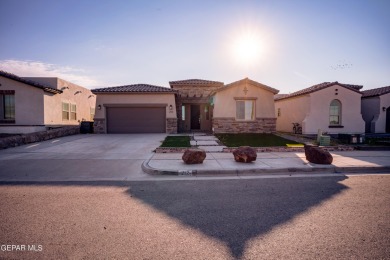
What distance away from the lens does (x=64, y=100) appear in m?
19.5

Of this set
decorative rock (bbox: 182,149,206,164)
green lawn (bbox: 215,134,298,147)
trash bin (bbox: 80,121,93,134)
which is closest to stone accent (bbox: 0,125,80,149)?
A: trash bin (bbox: 80,121,93,134)

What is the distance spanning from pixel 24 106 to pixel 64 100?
11.7 ft

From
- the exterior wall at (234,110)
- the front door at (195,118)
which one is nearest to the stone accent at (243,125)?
the exterior wall at (234,110)

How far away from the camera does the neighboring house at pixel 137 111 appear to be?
18.9 meters

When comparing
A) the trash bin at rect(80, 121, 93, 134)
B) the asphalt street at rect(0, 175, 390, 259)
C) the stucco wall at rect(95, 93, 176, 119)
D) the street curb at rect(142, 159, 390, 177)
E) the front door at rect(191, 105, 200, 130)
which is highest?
the stucco wall at rect(95, 93, 176, 119)

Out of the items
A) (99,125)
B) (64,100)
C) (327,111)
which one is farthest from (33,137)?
(327,111)

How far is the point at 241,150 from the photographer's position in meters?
7.55

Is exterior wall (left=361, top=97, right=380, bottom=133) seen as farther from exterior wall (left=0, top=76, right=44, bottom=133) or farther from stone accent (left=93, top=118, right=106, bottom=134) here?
exterior wall (left=0, top=76, right=44, bottom=133)

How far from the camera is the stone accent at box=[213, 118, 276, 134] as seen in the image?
17.1m

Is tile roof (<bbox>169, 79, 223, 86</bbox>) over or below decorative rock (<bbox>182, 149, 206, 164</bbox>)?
over

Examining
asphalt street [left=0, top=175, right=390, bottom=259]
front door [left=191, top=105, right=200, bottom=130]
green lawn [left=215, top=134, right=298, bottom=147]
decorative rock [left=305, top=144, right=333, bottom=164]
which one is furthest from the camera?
front door [left=191, top=105, right=200, bottom=130]

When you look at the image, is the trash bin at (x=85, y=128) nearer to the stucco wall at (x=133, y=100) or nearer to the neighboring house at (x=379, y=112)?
the stucco wall at (x=133, y=100)

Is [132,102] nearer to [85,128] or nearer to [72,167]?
[85,128]

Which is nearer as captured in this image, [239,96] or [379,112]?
[239,96]
